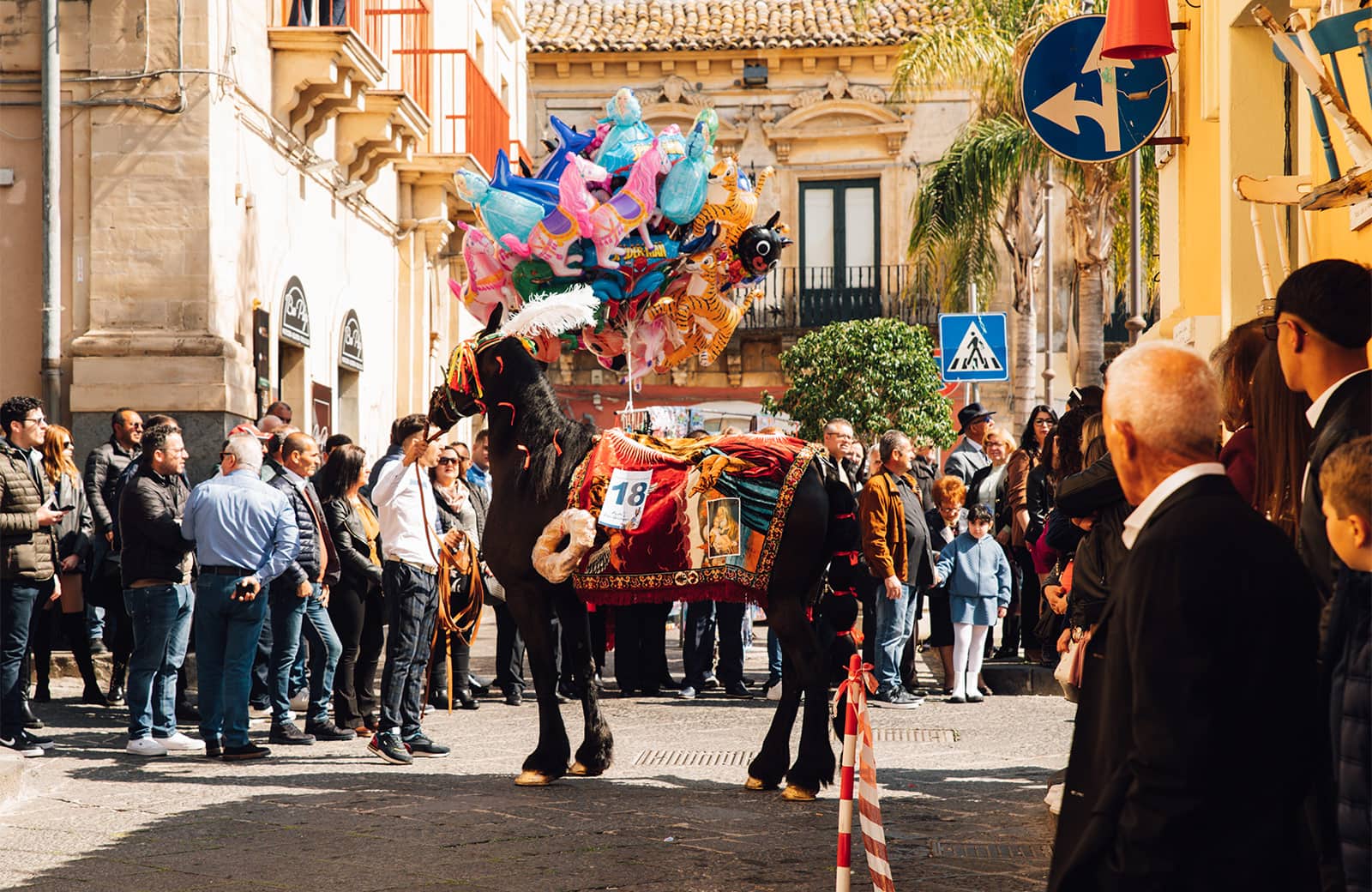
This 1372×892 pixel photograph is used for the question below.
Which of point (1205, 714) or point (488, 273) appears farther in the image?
point (488, 273)

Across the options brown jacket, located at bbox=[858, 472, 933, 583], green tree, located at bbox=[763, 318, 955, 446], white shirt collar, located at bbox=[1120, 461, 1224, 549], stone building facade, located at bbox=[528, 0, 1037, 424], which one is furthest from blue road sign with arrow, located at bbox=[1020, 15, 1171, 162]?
stone building facade, located at bbox=[528, 0, 1037, 424]

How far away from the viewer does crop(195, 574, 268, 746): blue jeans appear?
9.66 meters

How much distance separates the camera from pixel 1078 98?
9.68 metres

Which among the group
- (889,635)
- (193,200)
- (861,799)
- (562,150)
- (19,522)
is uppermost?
(193,200)

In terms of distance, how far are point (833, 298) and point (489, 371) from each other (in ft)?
96.1

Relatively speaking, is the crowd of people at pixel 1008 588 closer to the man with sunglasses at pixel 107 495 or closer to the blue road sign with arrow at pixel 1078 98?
the man with sunglasses at pixel 107 495

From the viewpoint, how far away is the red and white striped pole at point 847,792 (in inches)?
217

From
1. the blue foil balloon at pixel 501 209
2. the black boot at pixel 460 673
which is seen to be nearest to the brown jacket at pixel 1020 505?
the blue foil balloon at pixel 501 209

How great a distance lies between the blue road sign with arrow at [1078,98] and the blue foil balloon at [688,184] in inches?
76.5

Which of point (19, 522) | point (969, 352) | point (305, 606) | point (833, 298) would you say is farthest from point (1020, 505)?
point (833, 298)

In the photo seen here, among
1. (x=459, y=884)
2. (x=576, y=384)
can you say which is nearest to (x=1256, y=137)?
(x=459, y=884)

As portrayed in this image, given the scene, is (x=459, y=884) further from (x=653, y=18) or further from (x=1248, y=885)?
(x=653, y=18)

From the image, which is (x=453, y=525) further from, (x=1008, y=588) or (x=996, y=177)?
(x=996, y=177)

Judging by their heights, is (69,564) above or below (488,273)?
below
